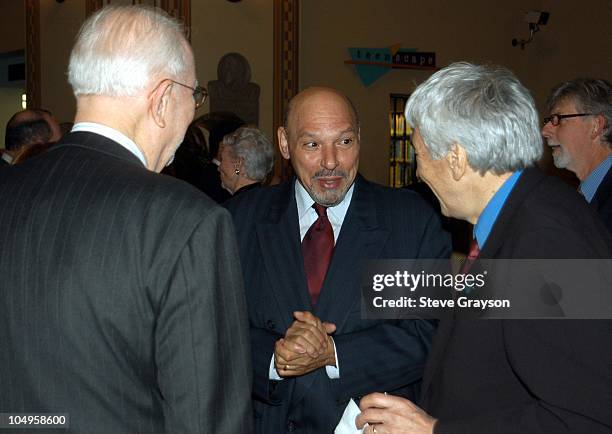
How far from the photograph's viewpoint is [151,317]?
126 centimetres

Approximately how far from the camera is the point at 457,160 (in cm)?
167

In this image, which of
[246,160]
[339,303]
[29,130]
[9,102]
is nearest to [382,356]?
[339,303]

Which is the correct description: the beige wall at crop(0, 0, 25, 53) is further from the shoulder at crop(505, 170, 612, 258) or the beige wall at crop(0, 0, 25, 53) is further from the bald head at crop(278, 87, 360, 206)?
the shoulder at crop(505, 170, 612, 258)

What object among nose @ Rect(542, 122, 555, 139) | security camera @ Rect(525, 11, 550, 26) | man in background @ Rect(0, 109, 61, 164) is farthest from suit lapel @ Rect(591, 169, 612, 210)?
security camera @ Rect(525, 11, 550, 26)

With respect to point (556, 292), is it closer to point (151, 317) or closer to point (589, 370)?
point (589, 370)

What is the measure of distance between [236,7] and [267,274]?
8145mm

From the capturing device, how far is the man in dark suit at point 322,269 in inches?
85.2

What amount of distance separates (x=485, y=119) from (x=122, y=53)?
803mm

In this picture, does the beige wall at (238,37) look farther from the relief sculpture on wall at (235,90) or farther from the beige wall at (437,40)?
the beige wall at (437,40)

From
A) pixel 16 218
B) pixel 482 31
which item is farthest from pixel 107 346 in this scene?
pixel 482 31

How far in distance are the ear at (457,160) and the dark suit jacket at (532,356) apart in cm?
14

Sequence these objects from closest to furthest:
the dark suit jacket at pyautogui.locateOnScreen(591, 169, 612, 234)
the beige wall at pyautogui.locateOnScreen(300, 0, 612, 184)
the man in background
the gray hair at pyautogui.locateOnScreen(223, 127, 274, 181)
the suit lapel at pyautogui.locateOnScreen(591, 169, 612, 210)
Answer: the dark suit jacket at pyautogui.locateOnScreen(591, 169, 612, 234) < the suit lapel at pyautogui.locateOnScreen(591, 169, 612, 210) < the gray hair at pyautogui.locateOnScreen(223, 127, 274, 181) < the man in background < the beige wall at pyautogui.locateOnScreen(300, 0, 612, 184)

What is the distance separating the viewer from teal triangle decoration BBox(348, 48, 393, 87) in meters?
10.6

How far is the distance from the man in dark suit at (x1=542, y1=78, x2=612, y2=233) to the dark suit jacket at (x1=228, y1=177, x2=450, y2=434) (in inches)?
77.0
